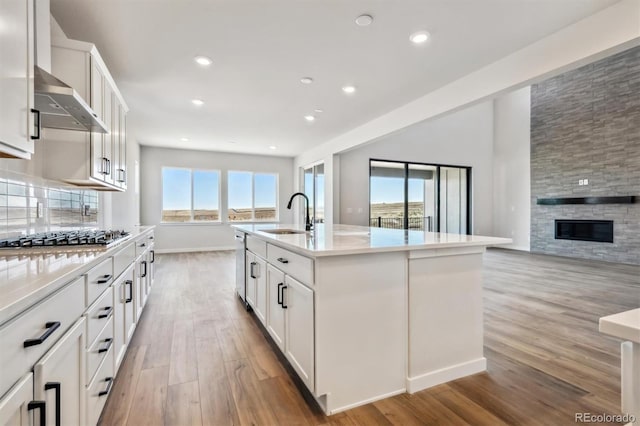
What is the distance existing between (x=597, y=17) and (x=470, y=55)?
0.97 metres

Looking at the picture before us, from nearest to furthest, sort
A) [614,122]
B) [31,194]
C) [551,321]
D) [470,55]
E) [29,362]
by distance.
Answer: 1. [29,362]
2. [31,194]
3. [551,321]
4. [470,55]
5. [614,122]

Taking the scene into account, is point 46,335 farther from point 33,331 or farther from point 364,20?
point 364,20

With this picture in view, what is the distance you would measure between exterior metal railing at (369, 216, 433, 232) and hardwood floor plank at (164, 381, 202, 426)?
19.1 ft

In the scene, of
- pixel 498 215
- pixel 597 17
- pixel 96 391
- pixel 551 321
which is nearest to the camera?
pixel 96 391

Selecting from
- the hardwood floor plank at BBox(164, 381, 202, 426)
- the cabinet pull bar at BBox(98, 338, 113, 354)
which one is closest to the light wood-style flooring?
the hardwood floor plank at BBox(164, 381, 202, 426)

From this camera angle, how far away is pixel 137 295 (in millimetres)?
2646

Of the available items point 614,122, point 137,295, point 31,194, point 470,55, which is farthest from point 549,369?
point 614,122

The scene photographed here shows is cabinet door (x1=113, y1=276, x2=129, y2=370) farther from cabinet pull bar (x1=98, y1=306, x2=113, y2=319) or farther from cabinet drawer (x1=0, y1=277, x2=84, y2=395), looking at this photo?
cabinet drawer (x1=0, y1=277, x2=84, y2=395)

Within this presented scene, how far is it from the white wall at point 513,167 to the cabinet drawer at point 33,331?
9.20m

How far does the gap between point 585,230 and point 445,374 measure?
22.6 feet

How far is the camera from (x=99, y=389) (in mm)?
1460

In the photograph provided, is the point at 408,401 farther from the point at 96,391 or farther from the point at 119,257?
the point at 119,257

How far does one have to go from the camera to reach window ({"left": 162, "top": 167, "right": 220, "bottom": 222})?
7543 millimetres

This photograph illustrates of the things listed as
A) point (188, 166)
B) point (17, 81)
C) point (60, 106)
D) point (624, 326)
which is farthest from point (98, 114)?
point (188, 166)
